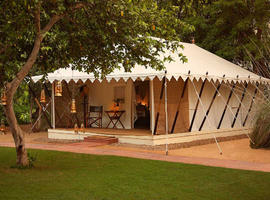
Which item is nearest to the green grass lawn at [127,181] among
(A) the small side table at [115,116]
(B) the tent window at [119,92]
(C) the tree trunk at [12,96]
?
(C) the tree trunk at [12,96]

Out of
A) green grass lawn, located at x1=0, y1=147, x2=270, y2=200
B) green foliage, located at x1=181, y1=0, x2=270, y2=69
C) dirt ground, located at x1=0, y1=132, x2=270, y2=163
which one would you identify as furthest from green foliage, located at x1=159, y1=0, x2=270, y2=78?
green grass lawn, located at x1=0, y1=147, x2=270, y2=200

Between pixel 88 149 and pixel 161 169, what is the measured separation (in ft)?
11.0

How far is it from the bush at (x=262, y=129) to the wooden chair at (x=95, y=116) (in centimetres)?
583

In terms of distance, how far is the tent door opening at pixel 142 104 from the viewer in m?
14.2

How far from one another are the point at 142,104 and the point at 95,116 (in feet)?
6.43

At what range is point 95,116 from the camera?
556 inches

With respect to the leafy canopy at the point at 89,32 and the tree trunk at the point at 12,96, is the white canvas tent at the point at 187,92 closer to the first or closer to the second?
the leafy canopy at the point at 89,32

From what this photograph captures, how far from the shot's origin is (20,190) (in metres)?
5.32

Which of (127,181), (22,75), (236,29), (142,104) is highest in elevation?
(236,29)

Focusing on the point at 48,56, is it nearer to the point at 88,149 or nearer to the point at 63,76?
the point at 88,149

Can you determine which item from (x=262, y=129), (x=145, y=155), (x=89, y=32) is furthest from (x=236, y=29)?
(x=89, y=32)

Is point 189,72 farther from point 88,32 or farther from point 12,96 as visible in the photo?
point 12,96

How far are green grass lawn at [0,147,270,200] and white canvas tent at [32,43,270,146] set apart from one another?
3.24 metres

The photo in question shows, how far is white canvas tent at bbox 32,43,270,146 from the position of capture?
34.4ft
